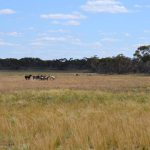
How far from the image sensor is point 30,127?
14055mm

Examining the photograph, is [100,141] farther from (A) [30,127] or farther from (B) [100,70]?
(B) [100,70]

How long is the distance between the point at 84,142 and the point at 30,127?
125 inches

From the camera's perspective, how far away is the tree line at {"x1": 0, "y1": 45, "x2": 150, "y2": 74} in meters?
146

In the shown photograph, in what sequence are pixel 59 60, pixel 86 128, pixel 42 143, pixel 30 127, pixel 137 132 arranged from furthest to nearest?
pixel 59 60 < pixel 30 127 < pixel 86 128 < pixel 137 132 < pixel 42 143

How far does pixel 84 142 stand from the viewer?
11227 mm

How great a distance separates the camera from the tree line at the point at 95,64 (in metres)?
146

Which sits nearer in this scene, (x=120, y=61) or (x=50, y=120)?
(x=50, y=120)

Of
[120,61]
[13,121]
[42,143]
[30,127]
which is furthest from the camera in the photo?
[120,61]

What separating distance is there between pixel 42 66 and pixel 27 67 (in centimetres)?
642

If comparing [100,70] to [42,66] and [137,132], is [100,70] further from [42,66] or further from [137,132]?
[137,132]

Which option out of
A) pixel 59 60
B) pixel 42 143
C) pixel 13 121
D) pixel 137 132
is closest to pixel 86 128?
pixel 137 132

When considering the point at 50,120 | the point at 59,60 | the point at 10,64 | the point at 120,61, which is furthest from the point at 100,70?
the point at 50,120

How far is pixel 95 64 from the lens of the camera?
6245 inches

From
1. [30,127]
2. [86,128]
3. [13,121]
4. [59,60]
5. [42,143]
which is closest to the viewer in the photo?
[42,143]
